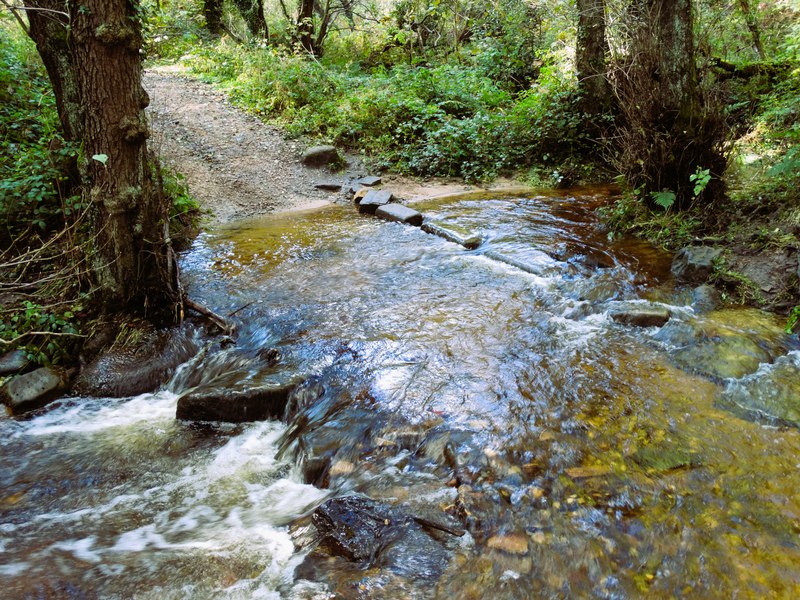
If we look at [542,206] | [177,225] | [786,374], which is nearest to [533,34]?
[542,206]

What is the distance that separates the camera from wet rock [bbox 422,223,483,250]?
6.94 metres

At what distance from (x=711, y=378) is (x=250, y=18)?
18.4 m

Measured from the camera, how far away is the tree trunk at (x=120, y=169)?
159 inches

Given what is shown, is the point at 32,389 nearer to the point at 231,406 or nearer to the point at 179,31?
the point at 231,406

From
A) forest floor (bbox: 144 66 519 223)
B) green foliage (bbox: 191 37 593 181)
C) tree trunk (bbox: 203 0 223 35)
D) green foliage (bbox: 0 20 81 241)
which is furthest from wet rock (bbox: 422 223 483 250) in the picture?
tree trunk (bbox: 203 0 223 35)

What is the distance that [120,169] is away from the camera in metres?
4.34

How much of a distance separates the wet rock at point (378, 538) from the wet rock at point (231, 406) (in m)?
1.34

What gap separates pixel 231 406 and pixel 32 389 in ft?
5.89

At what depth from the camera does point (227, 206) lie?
8938 mm

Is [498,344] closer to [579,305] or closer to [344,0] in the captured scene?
[579,305]

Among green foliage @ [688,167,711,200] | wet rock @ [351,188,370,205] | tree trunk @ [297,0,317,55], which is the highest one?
tree trunk @ [297,0,317,55]

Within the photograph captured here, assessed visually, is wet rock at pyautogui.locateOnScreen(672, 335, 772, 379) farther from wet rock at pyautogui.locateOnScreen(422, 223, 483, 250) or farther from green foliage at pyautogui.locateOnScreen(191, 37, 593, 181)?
green foliage at pyautogui.locateOnScreen(191, 37, 593, 181)

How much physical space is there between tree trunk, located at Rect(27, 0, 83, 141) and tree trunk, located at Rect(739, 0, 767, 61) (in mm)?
14412

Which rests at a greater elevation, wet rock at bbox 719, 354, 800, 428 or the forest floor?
the forest floor
